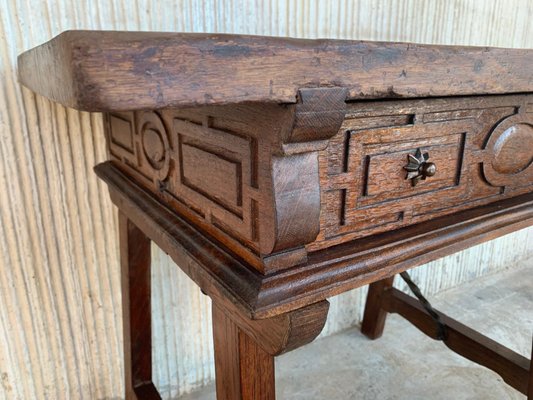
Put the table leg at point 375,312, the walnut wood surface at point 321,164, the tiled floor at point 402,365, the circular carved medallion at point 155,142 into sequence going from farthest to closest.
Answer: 1. the table leg at point 375,312
2. the tiled floor at point 402,365
3. the circular carved medallion at point 155,142
4. the walnut wood surface at point 321,164

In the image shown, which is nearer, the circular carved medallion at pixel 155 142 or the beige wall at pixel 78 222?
the circular carved medallion at pixel 155 142

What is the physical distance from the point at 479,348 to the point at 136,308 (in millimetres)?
701

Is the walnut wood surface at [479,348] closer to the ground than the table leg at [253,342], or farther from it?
closer to the ground

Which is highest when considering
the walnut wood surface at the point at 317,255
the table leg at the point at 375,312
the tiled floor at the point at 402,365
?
the walnut wood surface at the point at 317,255

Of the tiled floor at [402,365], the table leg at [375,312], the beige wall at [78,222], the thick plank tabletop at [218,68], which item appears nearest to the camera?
the thick plank tabletop at [218,68]

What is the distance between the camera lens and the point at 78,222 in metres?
0.83

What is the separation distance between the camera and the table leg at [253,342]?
41cm

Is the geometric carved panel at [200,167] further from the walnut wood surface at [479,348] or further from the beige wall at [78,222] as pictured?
the walnut wood surface at [479,348]

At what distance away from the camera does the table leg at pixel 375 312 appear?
46.4 inches

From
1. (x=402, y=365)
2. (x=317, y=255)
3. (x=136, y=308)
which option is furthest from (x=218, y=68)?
(x=402, y=365)

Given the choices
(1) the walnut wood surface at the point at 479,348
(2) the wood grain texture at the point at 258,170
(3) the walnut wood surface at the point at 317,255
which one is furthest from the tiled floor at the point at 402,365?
(2) the wood grain texture at the point at 258,170

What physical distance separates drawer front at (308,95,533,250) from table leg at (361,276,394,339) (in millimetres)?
616

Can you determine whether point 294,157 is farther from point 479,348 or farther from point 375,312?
point 375,312

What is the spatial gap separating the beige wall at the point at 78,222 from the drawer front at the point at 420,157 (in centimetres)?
51
